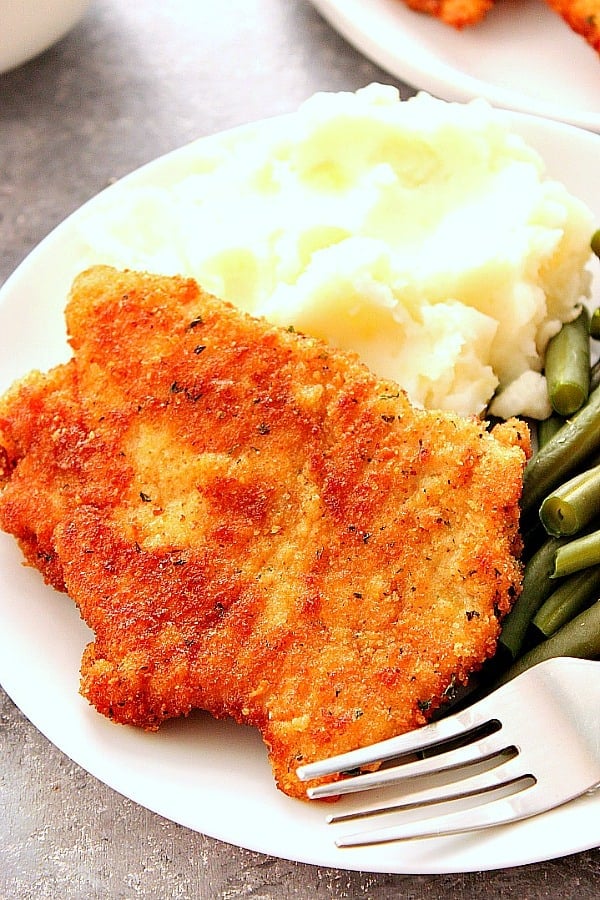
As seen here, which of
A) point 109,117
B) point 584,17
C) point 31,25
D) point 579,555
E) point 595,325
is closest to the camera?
point 579,555

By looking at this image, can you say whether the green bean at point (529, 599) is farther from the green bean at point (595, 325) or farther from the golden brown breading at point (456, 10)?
the golden brown breading at point (456, 10)

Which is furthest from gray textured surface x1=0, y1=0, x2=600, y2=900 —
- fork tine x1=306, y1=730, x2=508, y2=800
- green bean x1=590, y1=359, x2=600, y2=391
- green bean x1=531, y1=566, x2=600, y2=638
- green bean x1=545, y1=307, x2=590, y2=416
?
green bean x1=590, y1=359, x2=600, y2=391

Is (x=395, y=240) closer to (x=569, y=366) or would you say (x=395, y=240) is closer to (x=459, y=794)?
(x=569, y=366)

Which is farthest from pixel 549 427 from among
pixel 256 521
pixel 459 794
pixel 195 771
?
pixel 195 771

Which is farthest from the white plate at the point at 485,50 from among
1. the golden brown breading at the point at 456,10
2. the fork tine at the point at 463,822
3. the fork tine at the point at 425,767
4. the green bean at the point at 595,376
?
the fork tine at the point at 463,822

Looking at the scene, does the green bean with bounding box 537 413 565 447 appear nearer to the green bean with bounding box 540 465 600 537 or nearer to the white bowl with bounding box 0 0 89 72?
the green bean with bounding box 540 465 600 537
